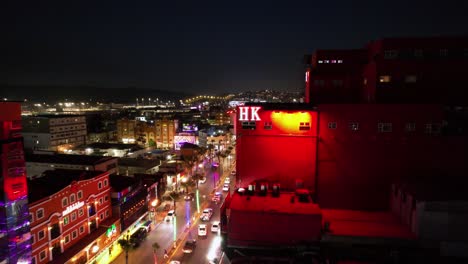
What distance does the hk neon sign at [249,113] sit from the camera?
17484 millimetres

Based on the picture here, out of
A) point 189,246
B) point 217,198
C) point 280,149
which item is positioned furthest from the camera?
point 217,198

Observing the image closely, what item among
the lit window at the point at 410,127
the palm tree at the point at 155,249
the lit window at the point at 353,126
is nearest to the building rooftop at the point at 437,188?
the lit window at the point at 410,127

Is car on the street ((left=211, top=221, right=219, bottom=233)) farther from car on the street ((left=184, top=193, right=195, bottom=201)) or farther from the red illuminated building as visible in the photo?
car on the street ((left=184, top=193, right=195, bottom=201))

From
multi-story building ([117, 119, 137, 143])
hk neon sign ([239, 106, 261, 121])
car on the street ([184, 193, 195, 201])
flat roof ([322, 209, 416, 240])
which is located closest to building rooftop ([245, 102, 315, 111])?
hk neon sign ([239, 106, 261, 121])

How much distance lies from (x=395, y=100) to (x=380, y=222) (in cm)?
704

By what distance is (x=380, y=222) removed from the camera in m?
14.9

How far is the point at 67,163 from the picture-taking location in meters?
29.7

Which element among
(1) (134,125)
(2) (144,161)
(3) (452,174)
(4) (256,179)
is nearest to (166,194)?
(2) (144,161)

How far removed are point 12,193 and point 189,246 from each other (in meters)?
11.5

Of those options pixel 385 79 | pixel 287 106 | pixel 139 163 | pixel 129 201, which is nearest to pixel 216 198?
pixel 129 201

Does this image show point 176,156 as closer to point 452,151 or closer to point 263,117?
point 263,117

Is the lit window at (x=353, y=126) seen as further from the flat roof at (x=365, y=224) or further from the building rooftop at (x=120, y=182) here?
the building rooftop at (x=120, y=182)

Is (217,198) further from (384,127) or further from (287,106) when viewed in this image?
(384,127)

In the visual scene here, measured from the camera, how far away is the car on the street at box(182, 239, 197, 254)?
20797 mm
